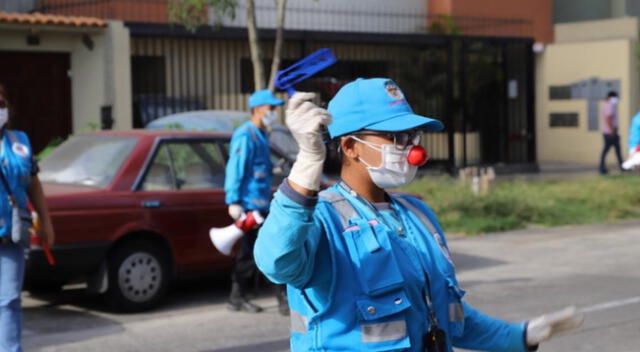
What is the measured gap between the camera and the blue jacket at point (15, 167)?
18.9 feet

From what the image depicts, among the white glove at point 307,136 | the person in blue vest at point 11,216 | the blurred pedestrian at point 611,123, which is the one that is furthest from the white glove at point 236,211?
the blurred pedestrian at point 611,123

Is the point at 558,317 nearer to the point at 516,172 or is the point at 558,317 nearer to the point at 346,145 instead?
the point at 346,145

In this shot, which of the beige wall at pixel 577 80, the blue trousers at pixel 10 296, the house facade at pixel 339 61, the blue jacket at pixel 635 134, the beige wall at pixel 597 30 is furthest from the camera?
the beige wall at pixel 597 30

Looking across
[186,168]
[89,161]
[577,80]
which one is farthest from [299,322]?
[577,80]

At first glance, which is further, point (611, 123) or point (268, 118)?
point (611, 123)

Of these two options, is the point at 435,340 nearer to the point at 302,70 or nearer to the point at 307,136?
the point at 307,136

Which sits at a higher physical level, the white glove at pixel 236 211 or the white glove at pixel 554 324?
the white glove at pixel 554 324

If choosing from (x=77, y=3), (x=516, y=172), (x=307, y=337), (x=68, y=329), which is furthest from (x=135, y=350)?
(x=516, y=172)

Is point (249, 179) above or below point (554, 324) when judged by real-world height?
above

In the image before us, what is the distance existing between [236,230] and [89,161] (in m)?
1.69

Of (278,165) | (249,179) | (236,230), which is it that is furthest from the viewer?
(278,165)

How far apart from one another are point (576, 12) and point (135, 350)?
80.8ft

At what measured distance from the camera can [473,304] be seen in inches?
348

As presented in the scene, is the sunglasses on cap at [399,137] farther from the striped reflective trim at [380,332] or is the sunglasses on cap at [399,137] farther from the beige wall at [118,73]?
the beige wall at [118,73]
